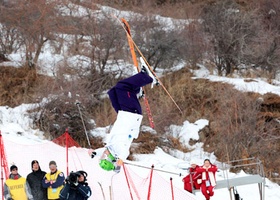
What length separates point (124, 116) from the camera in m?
6.16

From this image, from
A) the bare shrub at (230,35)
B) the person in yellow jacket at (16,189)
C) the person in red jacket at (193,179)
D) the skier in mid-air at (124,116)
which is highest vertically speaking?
the bare shrub at (230,35)

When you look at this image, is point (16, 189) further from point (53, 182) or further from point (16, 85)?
point (16, 85)

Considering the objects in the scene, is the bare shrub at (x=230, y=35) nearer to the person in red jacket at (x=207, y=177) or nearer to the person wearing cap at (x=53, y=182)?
the person in red jacket at (x=207, y=177)

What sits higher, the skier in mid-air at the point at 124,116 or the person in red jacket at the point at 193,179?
the skier in mid-air at the point at 124,116

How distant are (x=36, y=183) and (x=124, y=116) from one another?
2335mm

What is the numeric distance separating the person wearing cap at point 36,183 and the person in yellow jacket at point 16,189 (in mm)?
80

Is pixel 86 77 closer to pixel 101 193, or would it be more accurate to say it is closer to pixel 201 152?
pixel 201 152

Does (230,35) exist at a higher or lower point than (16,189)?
higher

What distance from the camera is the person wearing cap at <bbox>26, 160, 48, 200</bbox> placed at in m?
7.57

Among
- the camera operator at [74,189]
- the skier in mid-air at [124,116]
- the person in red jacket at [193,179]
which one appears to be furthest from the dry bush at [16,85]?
the skier in mid-air at [124,116]

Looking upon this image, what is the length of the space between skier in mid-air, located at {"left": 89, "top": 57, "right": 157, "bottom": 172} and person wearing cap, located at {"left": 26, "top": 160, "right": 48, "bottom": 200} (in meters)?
1.72

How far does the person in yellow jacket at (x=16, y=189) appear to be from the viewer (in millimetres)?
7477

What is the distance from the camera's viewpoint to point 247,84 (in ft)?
60.5

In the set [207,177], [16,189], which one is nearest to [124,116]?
[16,189]
